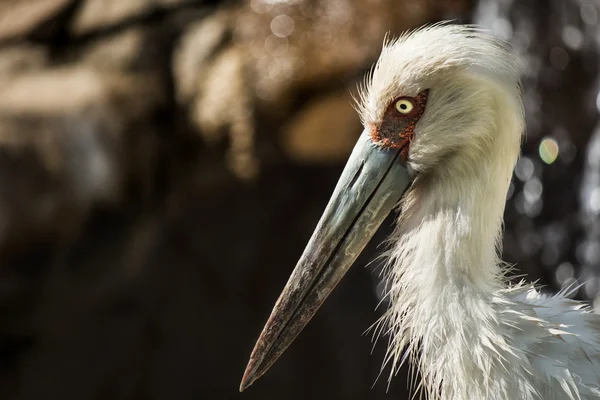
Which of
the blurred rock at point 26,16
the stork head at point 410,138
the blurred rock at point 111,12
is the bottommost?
the stork head at point 410,138

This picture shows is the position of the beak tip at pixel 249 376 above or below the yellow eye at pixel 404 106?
below

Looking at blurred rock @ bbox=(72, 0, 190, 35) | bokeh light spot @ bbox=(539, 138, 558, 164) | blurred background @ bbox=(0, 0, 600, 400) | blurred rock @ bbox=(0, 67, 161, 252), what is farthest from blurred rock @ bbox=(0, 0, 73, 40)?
bokeh light spot @ bbox=(539, 138, 558, 164)

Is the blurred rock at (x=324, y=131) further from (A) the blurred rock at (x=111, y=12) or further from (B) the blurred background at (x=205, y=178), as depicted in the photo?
(A) the blurred rock at (x=111, y=12)

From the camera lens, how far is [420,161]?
2250 millimetres

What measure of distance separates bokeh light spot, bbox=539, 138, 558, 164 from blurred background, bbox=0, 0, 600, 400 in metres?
0.02

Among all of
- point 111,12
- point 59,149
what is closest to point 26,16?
point 111,12

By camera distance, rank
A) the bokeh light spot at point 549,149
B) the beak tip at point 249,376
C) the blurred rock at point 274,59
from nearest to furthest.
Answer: the beak tip at point 249,376, the bokeh light spot at point 549,149, the blurred rock at point 274,59

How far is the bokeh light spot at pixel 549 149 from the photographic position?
209 inches

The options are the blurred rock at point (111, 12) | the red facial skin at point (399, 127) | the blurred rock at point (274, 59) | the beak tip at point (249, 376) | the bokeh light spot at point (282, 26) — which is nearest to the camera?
the red facial skin at point (399, 127)

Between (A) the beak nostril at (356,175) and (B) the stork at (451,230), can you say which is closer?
(B) the stork at (451,230)

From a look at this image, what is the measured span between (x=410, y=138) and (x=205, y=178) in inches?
151

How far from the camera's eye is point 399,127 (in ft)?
7.39

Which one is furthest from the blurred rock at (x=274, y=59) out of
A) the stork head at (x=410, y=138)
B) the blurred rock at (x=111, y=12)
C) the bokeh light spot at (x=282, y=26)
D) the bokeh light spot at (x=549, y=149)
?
the stork head at (x=410, y=138)

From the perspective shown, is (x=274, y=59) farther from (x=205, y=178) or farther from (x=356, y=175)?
(x=356, y=175)
